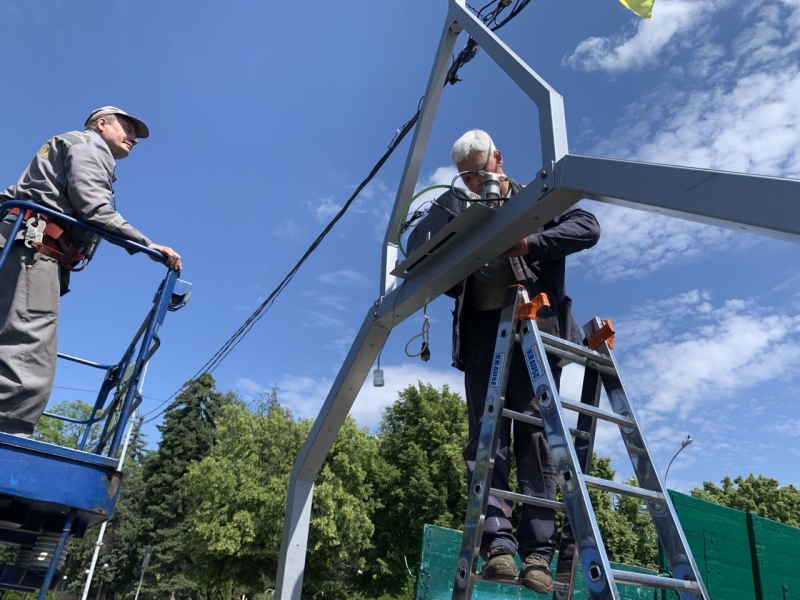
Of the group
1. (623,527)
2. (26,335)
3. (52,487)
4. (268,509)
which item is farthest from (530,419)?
(623,527)

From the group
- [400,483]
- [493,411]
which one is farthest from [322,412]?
[400,483]

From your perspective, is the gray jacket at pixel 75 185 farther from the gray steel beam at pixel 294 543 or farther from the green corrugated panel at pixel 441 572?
the green corrugated panel at pixel 441 572

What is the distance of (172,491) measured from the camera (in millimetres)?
36125

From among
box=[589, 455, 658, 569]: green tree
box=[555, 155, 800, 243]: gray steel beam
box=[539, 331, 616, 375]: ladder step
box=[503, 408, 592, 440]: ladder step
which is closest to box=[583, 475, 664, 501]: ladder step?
box=[503, 408, 592, 440]: ladder step

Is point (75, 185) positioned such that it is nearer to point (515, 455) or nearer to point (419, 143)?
point (419, 143)

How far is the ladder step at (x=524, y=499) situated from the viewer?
2357mm

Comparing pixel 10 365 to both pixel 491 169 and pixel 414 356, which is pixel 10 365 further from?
pixel 491 169

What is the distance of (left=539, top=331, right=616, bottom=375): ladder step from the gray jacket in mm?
2132

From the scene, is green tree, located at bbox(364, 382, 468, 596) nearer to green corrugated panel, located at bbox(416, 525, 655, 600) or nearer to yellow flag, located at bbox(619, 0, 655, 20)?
green corrugated panel, located at bbox(416, 525, 655, 600)

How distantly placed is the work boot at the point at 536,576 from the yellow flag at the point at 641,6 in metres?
3.31

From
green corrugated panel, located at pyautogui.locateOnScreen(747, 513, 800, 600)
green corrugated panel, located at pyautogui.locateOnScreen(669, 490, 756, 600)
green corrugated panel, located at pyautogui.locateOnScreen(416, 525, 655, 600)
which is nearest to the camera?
green corrugated panel, located at pyautogui.locateOnScreen(416, 525, 655, 600)

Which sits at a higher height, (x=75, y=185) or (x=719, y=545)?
(x=75, y=185)

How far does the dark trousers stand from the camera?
2.45m

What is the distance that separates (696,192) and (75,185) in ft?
9.50
